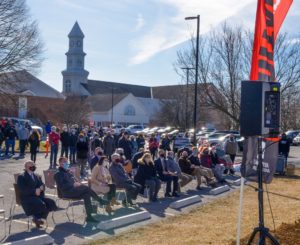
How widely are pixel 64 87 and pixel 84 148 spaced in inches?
3431

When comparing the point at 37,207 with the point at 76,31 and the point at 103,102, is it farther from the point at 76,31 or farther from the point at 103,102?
the point at 76,31

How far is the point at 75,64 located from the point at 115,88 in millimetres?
10351

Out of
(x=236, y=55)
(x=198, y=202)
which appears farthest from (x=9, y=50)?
(x=198, y=202)

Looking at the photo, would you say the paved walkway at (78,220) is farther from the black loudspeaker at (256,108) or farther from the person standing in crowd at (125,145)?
the person standing in crowd at (125,145)

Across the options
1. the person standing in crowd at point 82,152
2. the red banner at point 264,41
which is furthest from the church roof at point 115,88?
the red banner at point 264,41

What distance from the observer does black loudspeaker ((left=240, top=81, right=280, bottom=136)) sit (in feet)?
22.9

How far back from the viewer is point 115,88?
105625 mm

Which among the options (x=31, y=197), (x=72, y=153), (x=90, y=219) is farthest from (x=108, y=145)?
(x=31, y=197)

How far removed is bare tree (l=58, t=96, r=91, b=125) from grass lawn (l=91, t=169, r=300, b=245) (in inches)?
1594

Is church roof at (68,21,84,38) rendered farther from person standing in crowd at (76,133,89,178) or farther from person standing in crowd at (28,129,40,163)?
person standing in crowd at (76,133,89,178)

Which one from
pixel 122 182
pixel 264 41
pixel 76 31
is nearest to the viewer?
pixel 264 41

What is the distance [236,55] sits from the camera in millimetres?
29984

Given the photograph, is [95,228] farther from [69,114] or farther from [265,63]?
[69,114]

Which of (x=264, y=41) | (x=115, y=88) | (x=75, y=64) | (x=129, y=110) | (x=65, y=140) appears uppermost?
(x=75, y=64)
